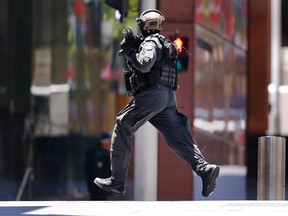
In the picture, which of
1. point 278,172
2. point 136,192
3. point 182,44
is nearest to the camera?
point 278,172

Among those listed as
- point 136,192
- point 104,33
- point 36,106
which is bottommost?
point 136,192

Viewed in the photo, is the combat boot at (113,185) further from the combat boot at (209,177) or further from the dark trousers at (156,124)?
the combat boot at (209,177)

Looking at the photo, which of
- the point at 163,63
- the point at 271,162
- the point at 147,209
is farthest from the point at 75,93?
the point at 147,209

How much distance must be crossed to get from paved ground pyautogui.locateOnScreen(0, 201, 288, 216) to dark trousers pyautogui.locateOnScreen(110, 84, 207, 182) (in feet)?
1.20

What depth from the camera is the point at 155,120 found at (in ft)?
34.7

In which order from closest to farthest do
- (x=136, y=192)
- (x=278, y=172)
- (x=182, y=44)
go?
(x=278, y=172)
(x=182, y=44)
(x=136, y=192)

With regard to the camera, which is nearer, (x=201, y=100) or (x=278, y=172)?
(x=278, y=172)

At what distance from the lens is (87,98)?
19328 millimetres

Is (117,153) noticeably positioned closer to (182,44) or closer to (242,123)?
(182,44)

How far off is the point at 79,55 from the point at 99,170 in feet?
6.69

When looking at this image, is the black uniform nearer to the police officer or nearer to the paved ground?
the police officer

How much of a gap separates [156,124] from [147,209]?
0.93 metres

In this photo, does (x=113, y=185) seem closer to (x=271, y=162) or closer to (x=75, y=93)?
(x=271, y=162)

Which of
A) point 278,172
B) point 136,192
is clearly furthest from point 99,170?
point 278,172
